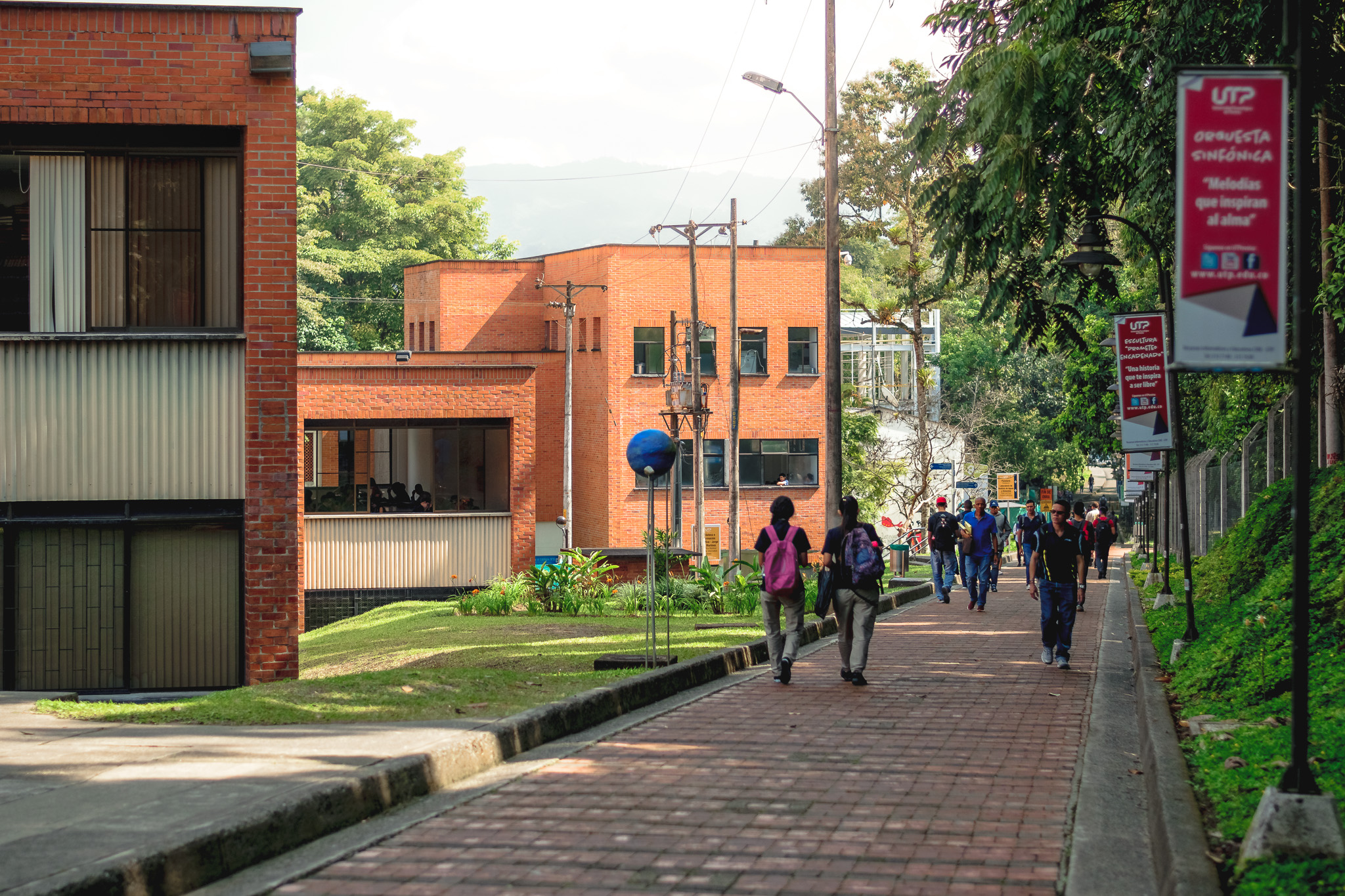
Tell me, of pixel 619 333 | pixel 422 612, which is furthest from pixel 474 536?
pixel 619 333

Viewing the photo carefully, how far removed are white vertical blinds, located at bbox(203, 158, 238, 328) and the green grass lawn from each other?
3.89 metres

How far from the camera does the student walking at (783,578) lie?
1355cm

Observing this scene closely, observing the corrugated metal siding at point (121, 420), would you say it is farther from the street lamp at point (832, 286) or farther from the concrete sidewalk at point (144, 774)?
the street lamp at point (832, 286)

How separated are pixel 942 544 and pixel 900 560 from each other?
10.4 meters

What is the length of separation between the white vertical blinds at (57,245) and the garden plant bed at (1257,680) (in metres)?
11.0

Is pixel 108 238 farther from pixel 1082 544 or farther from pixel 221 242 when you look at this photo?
pixel 1082 544

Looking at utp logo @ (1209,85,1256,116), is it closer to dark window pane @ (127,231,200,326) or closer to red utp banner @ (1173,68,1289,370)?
red utp banner @ (1173,68,1289,370)

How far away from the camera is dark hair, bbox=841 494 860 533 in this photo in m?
13.6

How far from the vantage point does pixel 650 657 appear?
545 inches

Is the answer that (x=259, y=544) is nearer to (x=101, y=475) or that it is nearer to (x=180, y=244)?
(x=101, y=475)

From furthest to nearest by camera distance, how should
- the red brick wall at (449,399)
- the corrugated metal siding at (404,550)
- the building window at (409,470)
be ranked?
1. the building window at (409,470)
2. the corrugated metal siding at (404,550)
3. the red brick wall at (449,399)

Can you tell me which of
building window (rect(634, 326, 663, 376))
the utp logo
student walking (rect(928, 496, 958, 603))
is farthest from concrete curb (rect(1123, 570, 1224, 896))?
building window (rect(634, 326, 663, 376))

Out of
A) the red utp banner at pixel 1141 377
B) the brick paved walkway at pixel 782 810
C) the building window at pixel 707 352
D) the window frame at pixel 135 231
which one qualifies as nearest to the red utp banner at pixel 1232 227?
the brick paved walkway at pixel 782 810

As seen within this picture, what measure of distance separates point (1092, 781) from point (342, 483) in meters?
28.5
